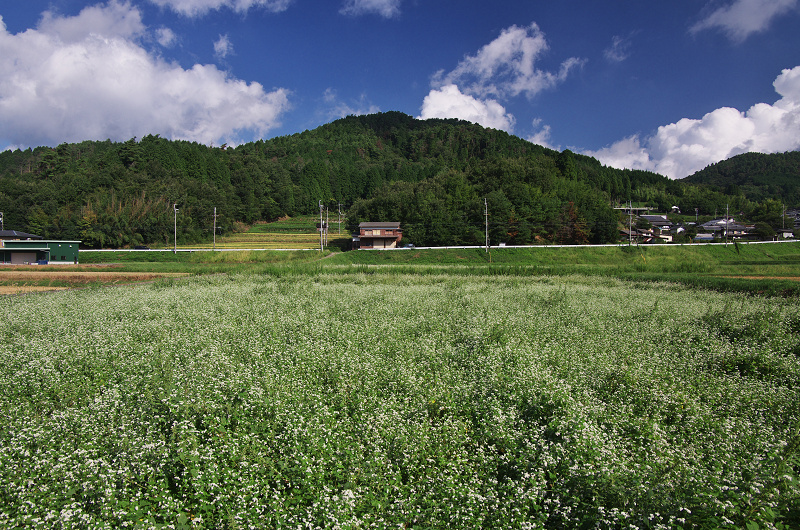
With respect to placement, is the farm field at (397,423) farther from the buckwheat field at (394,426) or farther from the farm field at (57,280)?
the farm field at (57,280)

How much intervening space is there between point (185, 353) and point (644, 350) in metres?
13.0

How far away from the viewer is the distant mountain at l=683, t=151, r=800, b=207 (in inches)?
6161

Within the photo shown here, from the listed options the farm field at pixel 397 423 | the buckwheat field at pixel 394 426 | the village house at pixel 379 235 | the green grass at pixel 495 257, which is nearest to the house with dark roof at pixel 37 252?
the green grass at pixel 495 257

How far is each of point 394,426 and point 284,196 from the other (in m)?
117

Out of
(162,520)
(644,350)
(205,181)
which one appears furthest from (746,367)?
(205,181)

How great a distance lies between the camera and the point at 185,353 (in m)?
9.66

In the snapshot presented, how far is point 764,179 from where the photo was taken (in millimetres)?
175750

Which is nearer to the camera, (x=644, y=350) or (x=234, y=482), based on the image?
(x=234, y=482)

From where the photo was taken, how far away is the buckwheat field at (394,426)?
439cm

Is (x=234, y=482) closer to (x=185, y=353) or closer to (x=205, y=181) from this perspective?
(x=185, y=353)

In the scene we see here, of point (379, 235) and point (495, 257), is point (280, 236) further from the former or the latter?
point (495, 257)

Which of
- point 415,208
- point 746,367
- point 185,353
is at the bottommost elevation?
point 746,367

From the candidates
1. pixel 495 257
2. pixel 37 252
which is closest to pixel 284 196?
pixel 37 252

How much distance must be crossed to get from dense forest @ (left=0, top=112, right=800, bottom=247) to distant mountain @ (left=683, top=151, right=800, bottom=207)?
7473 millimetres
